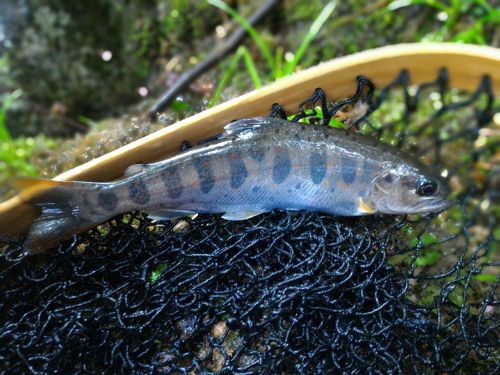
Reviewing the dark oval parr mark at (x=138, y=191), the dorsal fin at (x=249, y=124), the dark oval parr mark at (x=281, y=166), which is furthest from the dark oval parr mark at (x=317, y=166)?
the dark oval parr mark at (x=138, y=191)

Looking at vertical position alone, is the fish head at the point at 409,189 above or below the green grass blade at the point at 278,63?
below

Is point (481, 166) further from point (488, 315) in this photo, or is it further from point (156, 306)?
point (156, 306)

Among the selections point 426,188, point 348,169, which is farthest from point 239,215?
point 426,188

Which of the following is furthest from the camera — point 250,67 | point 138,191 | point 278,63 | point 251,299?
point 278,63

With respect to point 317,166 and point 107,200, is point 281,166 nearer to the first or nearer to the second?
point 317,166

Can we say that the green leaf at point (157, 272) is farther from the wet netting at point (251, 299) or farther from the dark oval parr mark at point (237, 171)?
the dark oval parr mark at point (237, 171)

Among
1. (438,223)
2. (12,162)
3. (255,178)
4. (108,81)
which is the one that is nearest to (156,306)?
(255,178)
